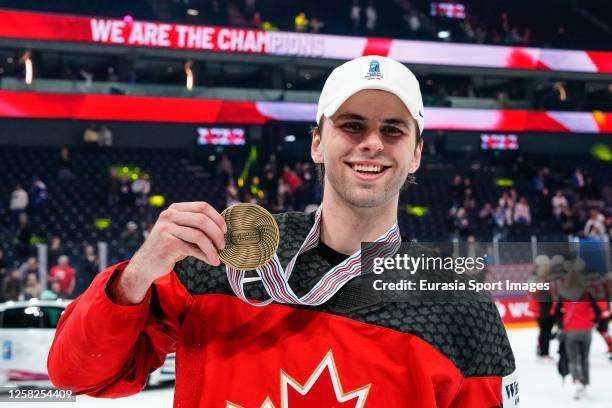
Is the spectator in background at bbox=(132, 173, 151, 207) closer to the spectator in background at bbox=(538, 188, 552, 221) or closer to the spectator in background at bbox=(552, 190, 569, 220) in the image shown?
the spectator in background at bbox=(538, 188, 552, 221)

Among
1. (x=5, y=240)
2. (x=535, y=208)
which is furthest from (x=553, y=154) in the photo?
(x=5, y=240)

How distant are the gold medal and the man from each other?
20cm

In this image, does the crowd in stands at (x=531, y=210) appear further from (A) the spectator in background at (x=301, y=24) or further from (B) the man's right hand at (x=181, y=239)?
(B) the man's right hand at (x=181, y=239)

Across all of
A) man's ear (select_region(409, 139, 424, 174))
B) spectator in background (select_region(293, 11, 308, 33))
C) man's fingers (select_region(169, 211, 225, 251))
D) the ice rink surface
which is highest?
spectator in background (select_region(293, 11, 308, 33))

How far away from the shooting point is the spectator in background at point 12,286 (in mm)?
9180

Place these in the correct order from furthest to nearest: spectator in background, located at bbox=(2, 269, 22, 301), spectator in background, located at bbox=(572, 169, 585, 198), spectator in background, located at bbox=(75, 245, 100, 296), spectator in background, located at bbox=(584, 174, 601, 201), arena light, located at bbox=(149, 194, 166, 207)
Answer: spectator in background, located at bbox=(572, 169, 585, 198) < spectator in background, located at bbox=(584, 174, 601, 201) < arena light, located at bbox=(149, 194, 166, 207) < spectator in background, located at bbox=(75, 245, 100, 296) < spectator in background, located at bbox=(2, 269, 22, 301)

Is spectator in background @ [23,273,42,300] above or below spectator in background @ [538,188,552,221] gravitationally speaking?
below

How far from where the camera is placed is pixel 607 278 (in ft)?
5.82

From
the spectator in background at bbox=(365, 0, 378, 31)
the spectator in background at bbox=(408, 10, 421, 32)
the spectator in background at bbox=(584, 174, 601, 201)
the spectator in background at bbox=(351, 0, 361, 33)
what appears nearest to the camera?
the spectator in background at bbox=(584, 174, 601, 201)

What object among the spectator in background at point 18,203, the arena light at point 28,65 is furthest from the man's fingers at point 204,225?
the arena light at point 28,65

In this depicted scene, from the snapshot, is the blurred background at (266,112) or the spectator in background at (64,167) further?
the spectator in background at (64,167)

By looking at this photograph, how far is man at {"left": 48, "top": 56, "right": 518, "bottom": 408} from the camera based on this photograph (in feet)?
5.24

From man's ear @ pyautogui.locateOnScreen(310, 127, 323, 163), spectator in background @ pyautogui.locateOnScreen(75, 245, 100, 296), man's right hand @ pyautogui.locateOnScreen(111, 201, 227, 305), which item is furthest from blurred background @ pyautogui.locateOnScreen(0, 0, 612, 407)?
man's right hand @ pyautogui.locateOnScreen(111, 201, 227, 305)

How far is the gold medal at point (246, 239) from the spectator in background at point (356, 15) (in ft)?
66.0
